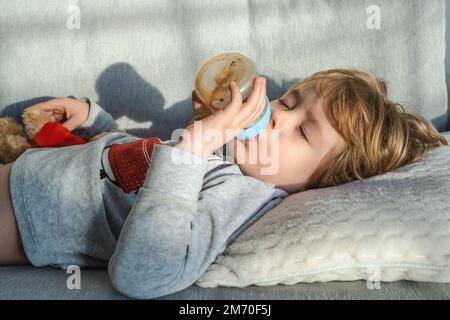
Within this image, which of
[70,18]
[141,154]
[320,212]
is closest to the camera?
[320,212]

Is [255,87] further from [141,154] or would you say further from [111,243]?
[111,243]

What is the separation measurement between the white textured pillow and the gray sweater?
0.06m

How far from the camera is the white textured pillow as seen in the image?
0.69 meters

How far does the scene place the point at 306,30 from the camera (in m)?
1.27

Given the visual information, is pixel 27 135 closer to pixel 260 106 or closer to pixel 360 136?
pixel 260 106

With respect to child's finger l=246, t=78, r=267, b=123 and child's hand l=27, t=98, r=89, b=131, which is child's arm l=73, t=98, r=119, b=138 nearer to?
child's hand l=27, t=98, r=89, b=131

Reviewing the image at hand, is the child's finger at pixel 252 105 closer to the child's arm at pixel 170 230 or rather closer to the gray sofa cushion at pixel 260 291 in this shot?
the child's arm at pixel 170 230

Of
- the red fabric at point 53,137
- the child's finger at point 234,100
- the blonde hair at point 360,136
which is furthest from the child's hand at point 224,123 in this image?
the red fabric at point 53,137

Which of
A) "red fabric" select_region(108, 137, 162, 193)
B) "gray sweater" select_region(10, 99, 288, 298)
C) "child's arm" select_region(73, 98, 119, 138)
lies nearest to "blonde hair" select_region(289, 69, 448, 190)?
"gray sweater" select_region(10, 99, 288, 298)

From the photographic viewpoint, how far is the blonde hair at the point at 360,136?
0.97 meters
